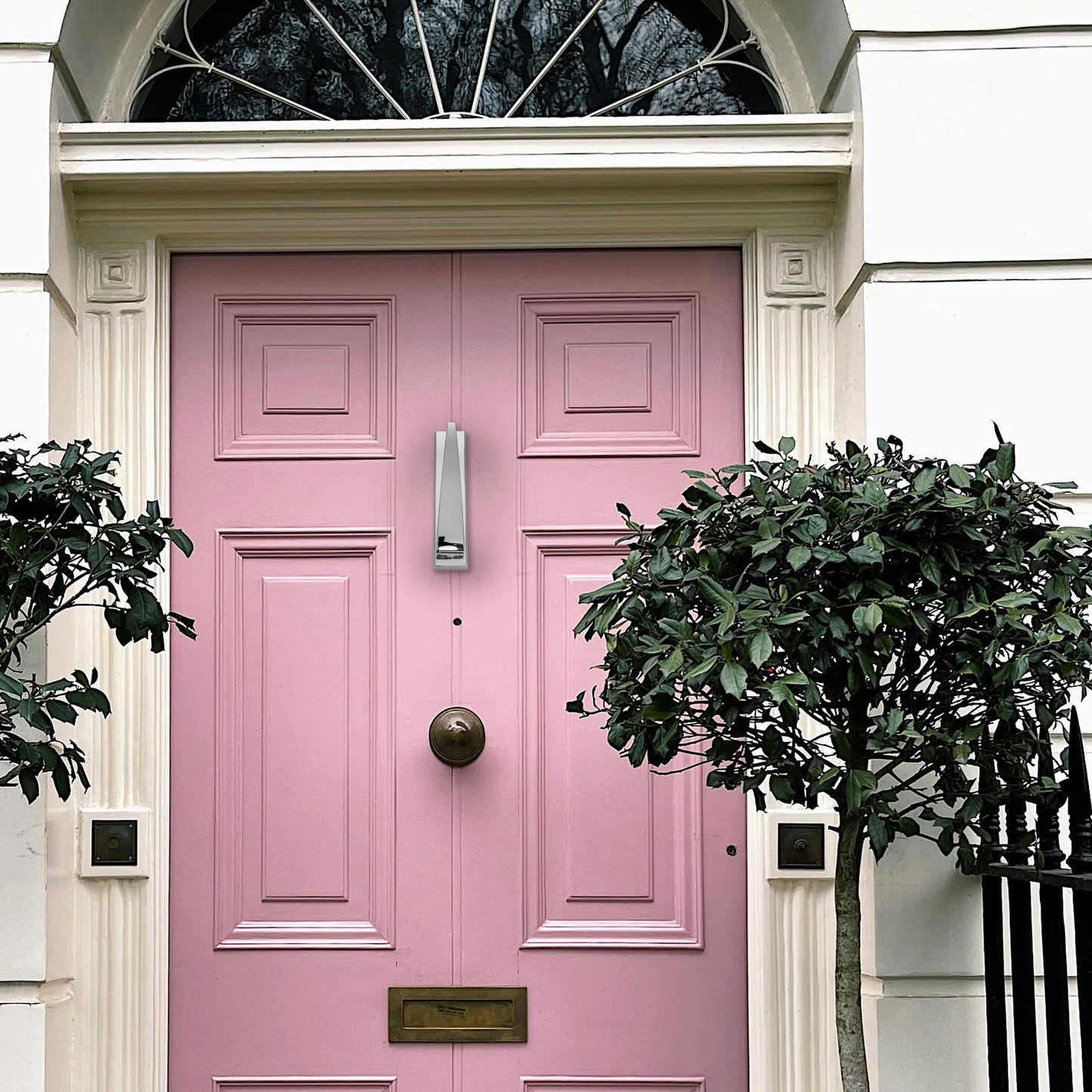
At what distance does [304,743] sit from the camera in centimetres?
371

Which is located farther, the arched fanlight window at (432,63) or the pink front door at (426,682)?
the arched fanlight window at (432,63)

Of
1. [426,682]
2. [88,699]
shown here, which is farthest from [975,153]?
[88,699]

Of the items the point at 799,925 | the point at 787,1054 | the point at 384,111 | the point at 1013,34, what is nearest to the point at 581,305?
the point at 384,111

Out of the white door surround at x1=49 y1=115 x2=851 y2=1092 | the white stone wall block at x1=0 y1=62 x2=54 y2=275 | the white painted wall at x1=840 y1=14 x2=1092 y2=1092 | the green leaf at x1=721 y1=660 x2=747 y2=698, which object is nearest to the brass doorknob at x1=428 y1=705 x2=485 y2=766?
the white door surround at x1=49 y1=115 x2=851 y2=1092

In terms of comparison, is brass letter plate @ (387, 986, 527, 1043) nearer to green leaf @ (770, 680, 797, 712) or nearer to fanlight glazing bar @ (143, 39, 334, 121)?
green leaf @ (770, 680, 797, 712)

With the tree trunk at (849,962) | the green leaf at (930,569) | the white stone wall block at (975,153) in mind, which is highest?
the white stone wall block at (975,153)

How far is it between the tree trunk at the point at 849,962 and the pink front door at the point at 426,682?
76cm

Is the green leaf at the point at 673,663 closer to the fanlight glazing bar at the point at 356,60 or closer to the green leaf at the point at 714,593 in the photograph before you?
the green leaf at the point at 714,593

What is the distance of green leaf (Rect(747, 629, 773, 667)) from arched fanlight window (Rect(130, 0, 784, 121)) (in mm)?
1867

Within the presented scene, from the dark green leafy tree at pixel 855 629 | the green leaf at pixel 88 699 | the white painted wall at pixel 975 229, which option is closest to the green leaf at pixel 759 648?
the dark green leafy tree at pixel 855 629

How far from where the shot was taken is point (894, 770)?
132 inches

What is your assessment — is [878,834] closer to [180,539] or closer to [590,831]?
[590,831]

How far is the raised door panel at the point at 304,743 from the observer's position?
3680mm

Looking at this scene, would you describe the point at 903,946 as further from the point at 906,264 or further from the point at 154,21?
the point at 154,21
